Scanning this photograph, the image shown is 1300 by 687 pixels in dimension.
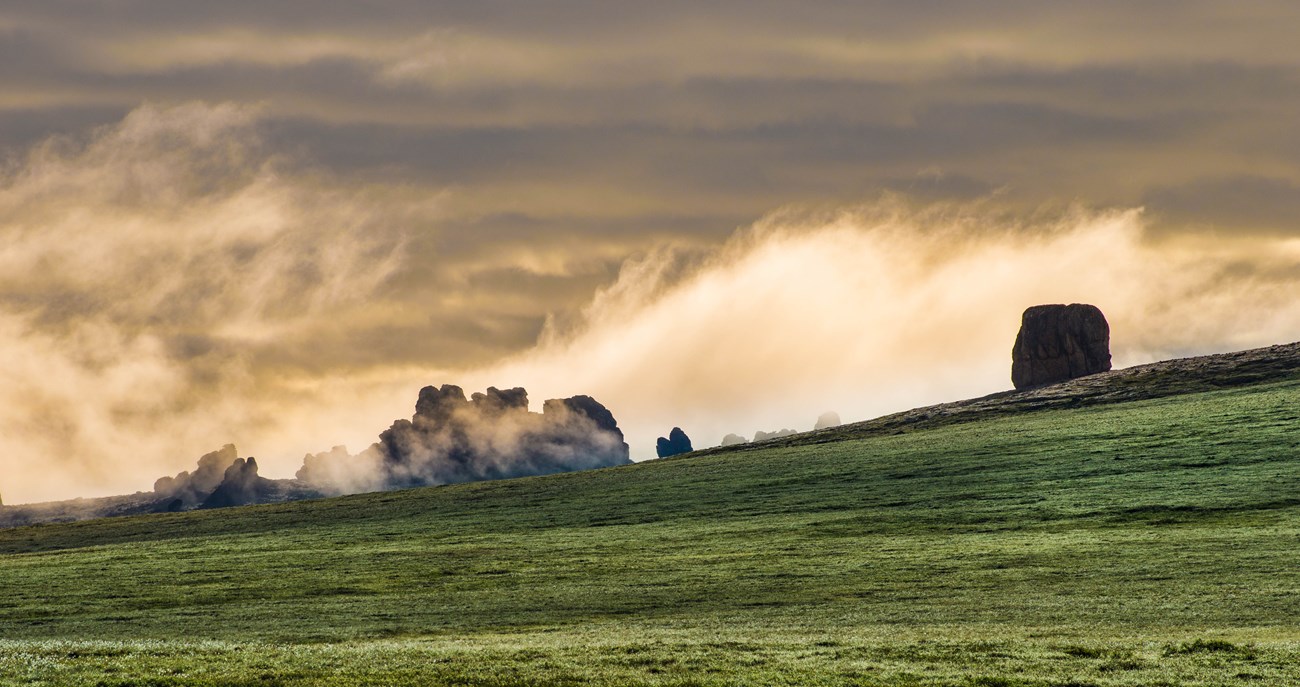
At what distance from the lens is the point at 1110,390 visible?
164m

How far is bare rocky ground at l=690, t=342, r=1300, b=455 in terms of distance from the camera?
154125mm

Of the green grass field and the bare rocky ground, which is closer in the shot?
the green grass field

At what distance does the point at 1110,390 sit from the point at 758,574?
11668 centimetres

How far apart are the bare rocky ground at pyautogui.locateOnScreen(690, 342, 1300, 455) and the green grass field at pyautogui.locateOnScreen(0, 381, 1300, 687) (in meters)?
16.5

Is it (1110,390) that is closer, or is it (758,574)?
(758,574)

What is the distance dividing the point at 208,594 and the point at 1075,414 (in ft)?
357

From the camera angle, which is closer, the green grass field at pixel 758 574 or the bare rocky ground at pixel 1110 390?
the green grass field at pixel 758 574

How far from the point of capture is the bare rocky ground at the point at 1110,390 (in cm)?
15412

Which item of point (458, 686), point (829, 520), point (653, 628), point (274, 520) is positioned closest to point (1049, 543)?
point (829, 520)

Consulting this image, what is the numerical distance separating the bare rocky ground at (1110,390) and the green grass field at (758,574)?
54.2ft

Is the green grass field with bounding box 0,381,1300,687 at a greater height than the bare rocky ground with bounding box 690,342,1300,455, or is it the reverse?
the bare rocky ground with bounding box 690,342,1300,455

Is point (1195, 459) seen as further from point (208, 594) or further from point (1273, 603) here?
point (208, 594)

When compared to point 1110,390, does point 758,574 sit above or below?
below

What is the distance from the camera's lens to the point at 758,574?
63.6 meters
